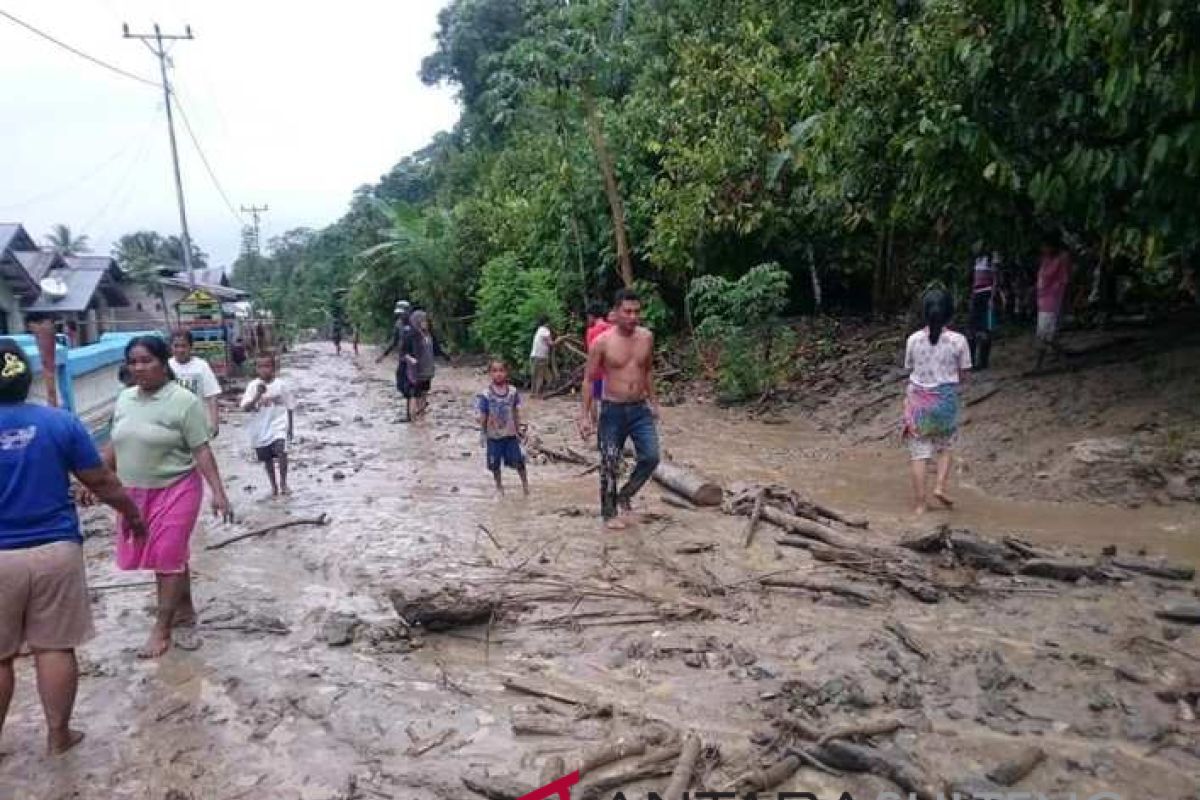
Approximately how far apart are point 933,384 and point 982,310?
5.19m

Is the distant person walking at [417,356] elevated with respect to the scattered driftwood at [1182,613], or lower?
elevated

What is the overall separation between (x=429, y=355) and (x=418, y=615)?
31.9 ft

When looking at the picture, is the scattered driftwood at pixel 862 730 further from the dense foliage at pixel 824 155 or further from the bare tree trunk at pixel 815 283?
the bare tree trunk at pixel 815 283

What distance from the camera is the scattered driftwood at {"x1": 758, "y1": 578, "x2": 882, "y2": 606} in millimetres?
5047

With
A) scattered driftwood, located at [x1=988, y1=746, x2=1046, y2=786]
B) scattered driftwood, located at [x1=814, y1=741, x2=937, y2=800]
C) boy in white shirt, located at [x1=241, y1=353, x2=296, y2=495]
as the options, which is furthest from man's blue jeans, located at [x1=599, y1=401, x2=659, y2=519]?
scattered driftwood, located at [x1=988, y1=746, x2=1046, y2=786]

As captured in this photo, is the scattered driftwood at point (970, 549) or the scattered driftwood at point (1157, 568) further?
the scattered driftwood at point (970, 549)

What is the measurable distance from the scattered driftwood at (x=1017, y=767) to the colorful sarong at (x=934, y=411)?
4060 mm

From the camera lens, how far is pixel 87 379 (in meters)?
12.1

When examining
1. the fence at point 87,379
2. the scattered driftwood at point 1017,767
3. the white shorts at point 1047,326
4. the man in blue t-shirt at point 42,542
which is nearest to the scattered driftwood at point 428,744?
the man in blue t-shirt at point 42,542

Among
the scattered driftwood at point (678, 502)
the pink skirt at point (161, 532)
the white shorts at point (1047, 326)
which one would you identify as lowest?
the scattered driftwood at point (678, 502)

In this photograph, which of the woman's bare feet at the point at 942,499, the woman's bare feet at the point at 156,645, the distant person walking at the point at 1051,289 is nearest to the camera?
the woman's bare feet at the point at 156,645

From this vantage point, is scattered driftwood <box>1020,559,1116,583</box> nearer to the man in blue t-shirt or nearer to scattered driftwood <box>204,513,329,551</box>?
the man in blue t-shirt

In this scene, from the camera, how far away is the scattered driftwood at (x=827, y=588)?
5.05 m

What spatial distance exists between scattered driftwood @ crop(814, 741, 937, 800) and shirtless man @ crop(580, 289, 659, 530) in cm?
363
